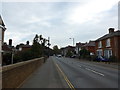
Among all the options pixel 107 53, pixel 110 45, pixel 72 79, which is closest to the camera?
pixel 72 79

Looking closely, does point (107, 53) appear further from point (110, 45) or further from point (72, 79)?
point (72, 79)

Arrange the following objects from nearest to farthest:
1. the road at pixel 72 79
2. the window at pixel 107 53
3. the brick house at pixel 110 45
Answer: the road at pixel 72 79, the brick house at pixel 110 45, the window at pixel 107 53

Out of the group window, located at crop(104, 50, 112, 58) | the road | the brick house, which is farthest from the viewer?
window, located at crop(104, 50, 112, 58)

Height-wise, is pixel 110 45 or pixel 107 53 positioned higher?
pixel 110 45

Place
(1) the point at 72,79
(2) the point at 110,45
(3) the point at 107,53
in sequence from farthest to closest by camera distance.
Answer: (3) the point at 107,53 < (2) the point at 110,45 < (1) the point at 72,79

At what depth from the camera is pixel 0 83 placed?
7.44m

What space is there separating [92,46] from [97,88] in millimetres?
78785

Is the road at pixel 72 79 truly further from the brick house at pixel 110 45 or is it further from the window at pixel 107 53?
the window at pixel 107 53

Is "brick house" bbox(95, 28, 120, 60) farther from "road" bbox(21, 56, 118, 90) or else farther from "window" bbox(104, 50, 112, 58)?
"road" bbox(21, 56, 118, 90)

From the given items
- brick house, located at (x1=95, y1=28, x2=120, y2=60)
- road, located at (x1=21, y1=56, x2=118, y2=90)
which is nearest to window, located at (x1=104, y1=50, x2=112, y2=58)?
brick house, located at (x1=95, y1=28, x2=120, y2=60)

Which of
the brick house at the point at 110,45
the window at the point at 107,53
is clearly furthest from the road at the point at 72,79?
the window at the point at 107,53

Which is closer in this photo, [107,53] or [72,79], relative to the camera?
[72,79]

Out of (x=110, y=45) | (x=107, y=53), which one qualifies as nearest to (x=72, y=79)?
(x=110, y=45)

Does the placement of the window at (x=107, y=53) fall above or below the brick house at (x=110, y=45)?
below
